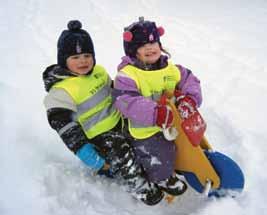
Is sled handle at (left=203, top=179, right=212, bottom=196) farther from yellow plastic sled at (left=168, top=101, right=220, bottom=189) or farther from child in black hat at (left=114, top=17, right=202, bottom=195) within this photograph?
child in black hat at (left=114, top=17, right=202, bottom=195)

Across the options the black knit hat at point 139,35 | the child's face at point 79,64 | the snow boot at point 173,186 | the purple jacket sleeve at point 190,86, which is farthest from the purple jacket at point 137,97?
the snow boot at point 173,186

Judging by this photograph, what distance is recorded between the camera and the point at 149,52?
2781 mm

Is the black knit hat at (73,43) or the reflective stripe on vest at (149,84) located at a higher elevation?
the black knit hat at (73,43)

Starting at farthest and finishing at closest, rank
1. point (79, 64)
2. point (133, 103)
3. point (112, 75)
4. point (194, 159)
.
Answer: point (112, 75) < point (79, 64) < point (194, 159) < point (133, 103)

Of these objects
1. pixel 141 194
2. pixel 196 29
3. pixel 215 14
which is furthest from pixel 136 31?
pixel 215 14

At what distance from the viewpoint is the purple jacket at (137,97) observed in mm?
2590

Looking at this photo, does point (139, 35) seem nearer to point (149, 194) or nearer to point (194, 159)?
point (194, 159)

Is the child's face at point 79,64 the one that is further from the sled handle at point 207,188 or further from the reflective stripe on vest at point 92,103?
the sled handle at point 207,188

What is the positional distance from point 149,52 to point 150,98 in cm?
29

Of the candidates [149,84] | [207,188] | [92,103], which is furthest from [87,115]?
[207,188]

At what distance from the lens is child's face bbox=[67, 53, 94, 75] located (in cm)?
283

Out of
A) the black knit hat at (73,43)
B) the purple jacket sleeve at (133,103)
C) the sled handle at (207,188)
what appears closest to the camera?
the purple jacket sleeve at (133,103)

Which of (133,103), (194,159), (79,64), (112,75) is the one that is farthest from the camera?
(112,75)

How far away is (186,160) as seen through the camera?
9.07 feet
